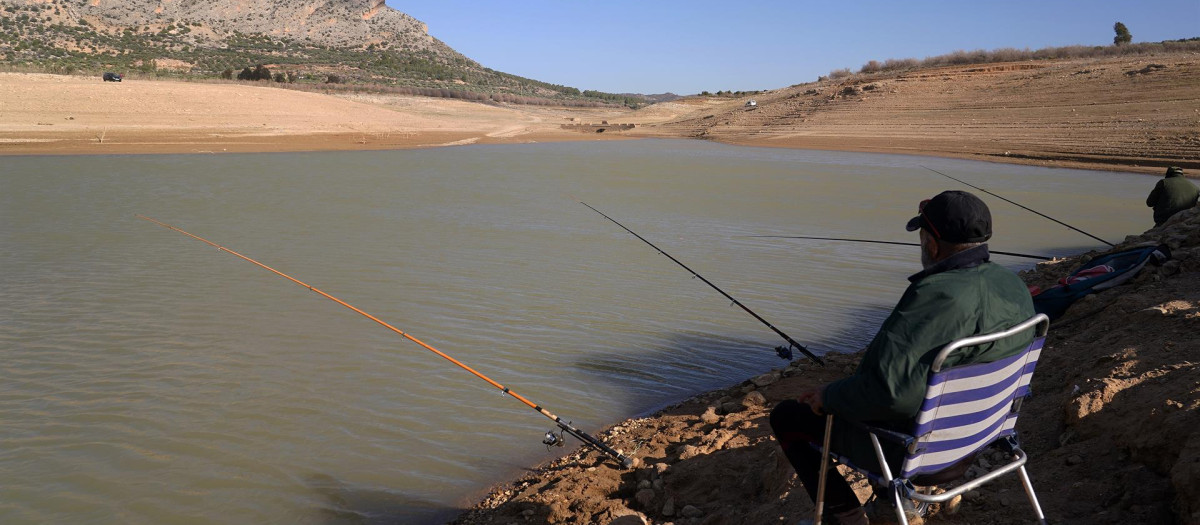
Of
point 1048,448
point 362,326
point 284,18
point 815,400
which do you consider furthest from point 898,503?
point 284,18

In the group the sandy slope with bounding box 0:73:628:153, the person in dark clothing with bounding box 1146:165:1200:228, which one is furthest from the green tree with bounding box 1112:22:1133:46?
the person in dark clothing with bounding box 1146:165:1200:228

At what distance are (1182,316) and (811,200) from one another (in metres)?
13.4

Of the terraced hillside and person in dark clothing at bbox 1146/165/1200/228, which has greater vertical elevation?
the terraced hillside

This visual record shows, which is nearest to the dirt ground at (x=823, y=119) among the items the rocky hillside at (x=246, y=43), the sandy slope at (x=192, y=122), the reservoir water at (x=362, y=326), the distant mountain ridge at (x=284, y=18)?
the sandy slope at (x=192, y=122)

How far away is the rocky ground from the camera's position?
2.85 m

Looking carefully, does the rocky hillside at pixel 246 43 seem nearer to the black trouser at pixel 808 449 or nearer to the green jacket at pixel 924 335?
the black trouser at pixel 808 449

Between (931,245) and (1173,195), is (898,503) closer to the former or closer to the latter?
(931,245)

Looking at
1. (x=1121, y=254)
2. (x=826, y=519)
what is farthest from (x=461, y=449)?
(x=1121, y=254)

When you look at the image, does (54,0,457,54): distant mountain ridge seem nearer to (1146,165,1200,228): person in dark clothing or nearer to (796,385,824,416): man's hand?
(1146,165,1200,228): person in dark clothing

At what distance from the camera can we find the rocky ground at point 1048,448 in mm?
2850

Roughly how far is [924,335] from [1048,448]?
5.00 ft

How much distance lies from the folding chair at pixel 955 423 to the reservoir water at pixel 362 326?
2568mm

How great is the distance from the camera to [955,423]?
2.34 metres

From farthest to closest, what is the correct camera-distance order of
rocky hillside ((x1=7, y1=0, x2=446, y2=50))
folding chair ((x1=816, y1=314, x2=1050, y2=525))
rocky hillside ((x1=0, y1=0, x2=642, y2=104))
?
1. rocky hillside ((x1=7, y1=0, x2=446, y2=50))
2. rocky hillside ((x1=0, y1=0, x2=642, y2=104))
3. folding chair ((x1=816, y1=314, x2=1050, y2=525))
